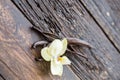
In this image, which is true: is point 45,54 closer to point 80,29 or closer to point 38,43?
point 38,43

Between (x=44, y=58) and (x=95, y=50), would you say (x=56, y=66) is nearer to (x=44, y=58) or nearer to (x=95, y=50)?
(x=44, y=58)

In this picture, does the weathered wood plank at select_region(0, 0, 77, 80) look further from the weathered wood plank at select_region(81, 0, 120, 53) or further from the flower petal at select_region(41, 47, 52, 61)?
the weathered wood plank at select_region(81, 0, 120, 53)

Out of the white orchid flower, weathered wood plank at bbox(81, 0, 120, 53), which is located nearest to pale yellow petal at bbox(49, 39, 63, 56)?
the white orchid flower

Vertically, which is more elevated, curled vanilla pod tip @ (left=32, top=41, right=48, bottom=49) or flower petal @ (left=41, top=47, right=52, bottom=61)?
curled vanilla pod tip @ (left=32, top=41, right=48, bottom=49)

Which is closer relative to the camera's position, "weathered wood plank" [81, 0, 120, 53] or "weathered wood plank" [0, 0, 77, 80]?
"weathered wood plank" [0, 0, 77, 80]

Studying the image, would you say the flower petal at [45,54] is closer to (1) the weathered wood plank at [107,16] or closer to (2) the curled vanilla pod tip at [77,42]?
(2) the curled vanilla pod tip at [77,42]

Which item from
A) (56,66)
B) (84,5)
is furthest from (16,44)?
(84,5)
